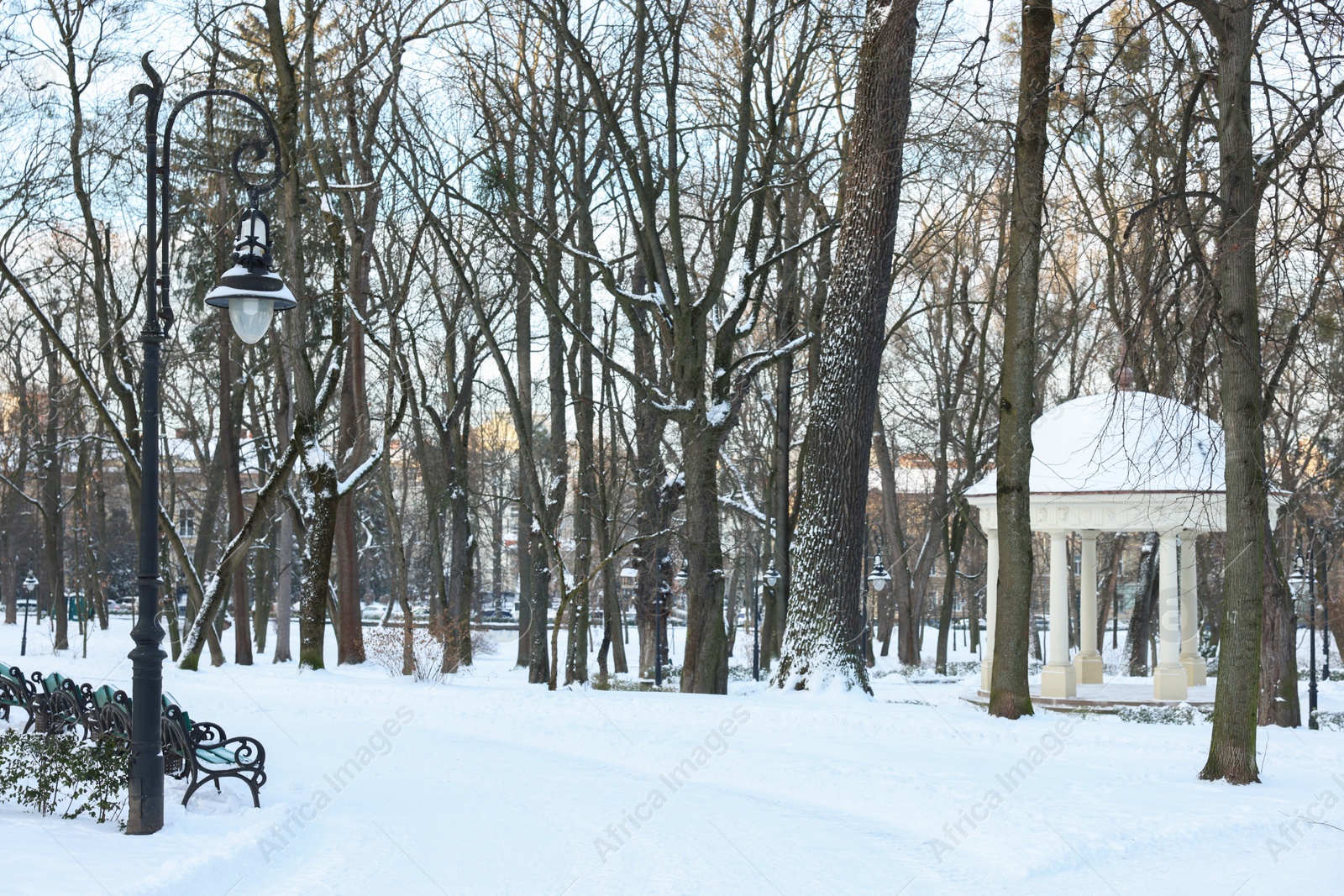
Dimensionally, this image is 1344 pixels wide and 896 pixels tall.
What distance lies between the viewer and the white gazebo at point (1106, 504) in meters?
18.7

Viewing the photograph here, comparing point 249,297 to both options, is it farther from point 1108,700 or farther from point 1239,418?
point 1108,700

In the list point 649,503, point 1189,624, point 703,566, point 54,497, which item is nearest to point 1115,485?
point 1189,624

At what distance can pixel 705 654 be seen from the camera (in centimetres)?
1731

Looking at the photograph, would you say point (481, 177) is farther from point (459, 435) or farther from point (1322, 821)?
point (1322, 821)

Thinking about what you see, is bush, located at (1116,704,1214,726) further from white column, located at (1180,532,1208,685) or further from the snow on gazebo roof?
white column, located at (1180,532,1208,685)

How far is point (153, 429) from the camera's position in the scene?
8312 millimetres

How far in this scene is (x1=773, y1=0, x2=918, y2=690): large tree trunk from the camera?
49.0 feet

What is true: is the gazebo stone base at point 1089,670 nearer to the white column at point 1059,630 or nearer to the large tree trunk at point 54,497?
the white column at point 1059,630

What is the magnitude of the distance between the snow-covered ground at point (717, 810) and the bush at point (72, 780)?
0.19m

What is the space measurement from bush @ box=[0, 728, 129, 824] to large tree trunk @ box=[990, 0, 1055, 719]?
A: 29.6 feet

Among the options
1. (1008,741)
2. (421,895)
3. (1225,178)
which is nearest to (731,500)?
(1008,741)

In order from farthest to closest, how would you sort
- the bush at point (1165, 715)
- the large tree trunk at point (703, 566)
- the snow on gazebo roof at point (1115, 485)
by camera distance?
the snow on gazebo roof at point (1115, 485) < the bush at point (1165, 715) < the large tree trunk at point (703, 566)

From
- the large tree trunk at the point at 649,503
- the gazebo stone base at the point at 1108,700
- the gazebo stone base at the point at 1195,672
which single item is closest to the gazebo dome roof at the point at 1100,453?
the gazebo stone base at the point at 1108,700

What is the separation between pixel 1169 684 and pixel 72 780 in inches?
687
